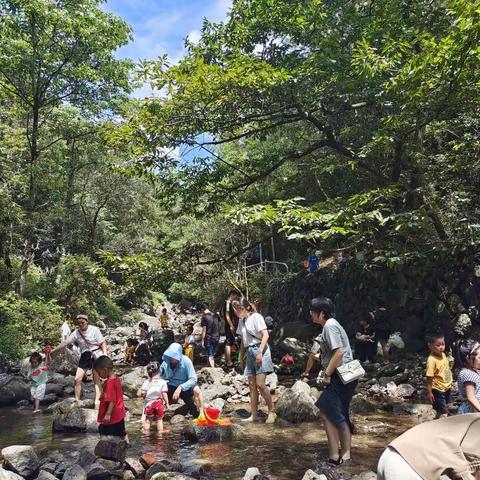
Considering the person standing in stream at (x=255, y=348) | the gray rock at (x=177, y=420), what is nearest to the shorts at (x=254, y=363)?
the person standing in stream at (x=255, y=348)

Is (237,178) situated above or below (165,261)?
above

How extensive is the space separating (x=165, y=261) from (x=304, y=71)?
495 cm

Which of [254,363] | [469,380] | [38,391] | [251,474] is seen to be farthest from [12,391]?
[469,380]

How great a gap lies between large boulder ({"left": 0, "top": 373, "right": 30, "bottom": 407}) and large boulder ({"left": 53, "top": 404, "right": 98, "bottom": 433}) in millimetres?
3239

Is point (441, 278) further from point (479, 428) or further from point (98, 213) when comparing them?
point (98, 213)

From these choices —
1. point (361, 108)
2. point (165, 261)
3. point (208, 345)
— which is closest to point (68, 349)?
point (208, 345)

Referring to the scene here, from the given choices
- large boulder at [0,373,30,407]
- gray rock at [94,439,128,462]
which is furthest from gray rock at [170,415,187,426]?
large boulder at [0,373,30,407]

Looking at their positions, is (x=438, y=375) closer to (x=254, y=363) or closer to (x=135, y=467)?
(x=254, y=363)

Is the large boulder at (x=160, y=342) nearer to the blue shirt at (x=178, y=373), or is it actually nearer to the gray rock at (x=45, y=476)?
the blue shirt at (x=178, y=373)

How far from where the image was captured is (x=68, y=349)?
46.0 ft

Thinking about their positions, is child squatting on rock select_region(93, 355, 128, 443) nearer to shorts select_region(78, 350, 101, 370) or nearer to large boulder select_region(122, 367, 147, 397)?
shorts select_region(78, 350, 101, 370)

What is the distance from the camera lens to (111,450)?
6.03 metres

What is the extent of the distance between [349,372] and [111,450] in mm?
3030

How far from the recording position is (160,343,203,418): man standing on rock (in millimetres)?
7969
